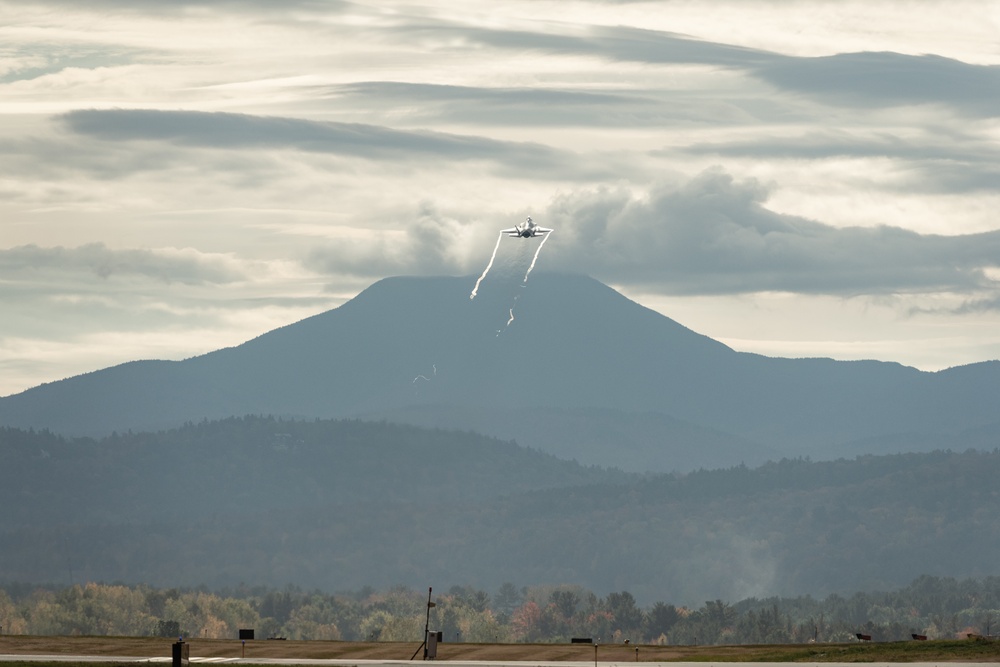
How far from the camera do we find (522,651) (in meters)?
146

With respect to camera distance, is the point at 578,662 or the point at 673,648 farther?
the point at 673,648

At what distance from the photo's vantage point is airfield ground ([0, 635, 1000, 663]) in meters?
134

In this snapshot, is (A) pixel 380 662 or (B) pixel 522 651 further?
(B) pixel 522 651

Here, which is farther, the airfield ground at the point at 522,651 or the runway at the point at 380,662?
the airfield ground at the point at 522,651

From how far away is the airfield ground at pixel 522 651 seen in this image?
134250 millimetres

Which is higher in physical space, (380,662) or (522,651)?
(522,651)

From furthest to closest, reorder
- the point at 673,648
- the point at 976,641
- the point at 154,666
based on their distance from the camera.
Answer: the point at 673,648, the point at 976,641, the point at 154,666

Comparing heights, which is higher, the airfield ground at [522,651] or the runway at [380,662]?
the airfield ground at [522,651]

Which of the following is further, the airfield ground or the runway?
the airfield ground

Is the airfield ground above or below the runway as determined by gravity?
above

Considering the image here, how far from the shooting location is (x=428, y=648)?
13612cm

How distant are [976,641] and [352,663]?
4744 cm

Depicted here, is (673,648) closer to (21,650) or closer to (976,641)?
(976,641)

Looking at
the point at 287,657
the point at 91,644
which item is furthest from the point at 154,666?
the point at 91,644
